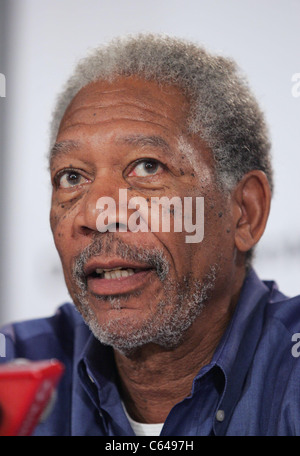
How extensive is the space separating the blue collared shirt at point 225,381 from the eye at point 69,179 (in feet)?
1.42

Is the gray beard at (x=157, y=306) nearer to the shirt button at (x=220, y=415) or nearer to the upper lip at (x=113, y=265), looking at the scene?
the upper lip at (x=113, y=265)

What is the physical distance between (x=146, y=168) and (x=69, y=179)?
218mm

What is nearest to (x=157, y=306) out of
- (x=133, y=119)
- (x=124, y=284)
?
(x=124, y=284)

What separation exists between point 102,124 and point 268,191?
484 mm

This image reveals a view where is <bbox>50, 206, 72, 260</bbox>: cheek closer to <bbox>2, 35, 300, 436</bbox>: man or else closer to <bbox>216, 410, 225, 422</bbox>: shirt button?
<bbox>2, 35, 300, 436</bbox>: man

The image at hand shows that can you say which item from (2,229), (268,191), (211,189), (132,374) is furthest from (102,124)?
(2,229)

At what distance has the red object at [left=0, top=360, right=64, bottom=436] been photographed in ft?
2.18

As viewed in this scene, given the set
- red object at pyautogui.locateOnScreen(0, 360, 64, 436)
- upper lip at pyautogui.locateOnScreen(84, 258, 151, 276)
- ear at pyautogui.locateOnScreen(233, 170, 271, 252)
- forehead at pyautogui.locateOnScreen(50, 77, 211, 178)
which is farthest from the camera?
ear at pyautogui.locateOnScreen(233, 170, 271, 252)

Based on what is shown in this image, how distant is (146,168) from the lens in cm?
147

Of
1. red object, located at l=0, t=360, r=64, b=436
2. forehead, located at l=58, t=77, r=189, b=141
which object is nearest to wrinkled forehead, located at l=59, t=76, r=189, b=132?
forehead, located at l=58, t=77, r=189, b=141

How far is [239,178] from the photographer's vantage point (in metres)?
1.61

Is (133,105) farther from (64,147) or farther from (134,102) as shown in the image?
(64,147)

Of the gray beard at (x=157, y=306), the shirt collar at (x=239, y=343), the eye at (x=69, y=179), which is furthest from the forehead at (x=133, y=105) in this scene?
the shirt collar at (x=239, y=343)
